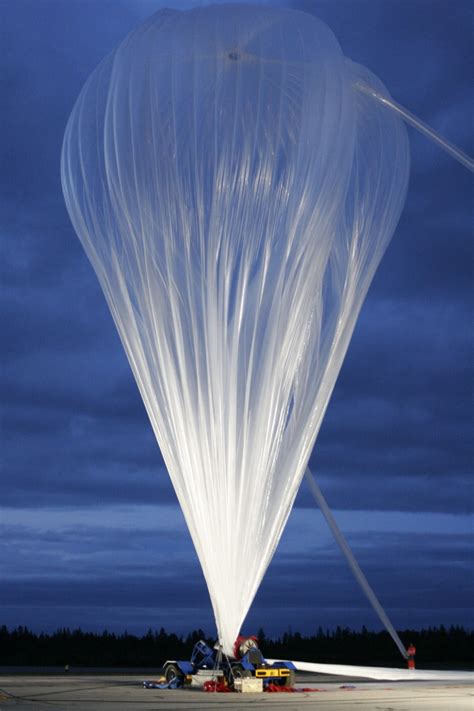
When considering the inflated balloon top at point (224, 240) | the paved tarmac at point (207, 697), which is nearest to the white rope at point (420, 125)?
the inflated balloon top at point (224, 240)

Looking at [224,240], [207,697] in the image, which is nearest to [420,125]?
[224,240]

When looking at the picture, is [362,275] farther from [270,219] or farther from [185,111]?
[185,111]

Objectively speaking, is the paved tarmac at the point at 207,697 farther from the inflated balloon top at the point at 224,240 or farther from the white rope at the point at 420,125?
the white rope at the point at 420,125

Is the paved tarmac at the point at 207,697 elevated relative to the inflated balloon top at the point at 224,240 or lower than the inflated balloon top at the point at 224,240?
lower

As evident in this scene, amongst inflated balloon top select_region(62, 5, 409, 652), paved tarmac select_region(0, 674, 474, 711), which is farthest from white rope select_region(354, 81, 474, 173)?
paved tarmac select_region(0, 674, 474, 711)

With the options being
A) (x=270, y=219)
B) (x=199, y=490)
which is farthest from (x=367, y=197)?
(x=199, y=490)

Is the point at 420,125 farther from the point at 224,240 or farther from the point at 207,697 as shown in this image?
the point at 207,697

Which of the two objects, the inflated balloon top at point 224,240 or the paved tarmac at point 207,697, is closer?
the paved tarmac at point 207,697
